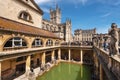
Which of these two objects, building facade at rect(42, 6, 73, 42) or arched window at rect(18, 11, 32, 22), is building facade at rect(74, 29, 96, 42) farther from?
arched window at rect(18, 11, 32, 22)

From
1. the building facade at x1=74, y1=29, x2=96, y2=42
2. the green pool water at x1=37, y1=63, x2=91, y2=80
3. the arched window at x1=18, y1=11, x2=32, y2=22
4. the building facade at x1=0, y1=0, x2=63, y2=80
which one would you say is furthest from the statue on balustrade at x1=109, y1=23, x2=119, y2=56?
the building facade at x1=74, y1=29, x2=96, y2=42

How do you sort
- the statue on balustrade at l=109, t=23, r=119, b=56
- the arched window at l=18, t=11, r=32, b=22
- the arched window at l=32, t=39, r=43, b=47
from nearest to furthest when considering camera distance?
the statue on balustrade at l=109, t=23, r=119, b=56 → the arched window at l=32, t=39, r=43, b=47 → the arched window at l=18, t=11, r=32, b=22

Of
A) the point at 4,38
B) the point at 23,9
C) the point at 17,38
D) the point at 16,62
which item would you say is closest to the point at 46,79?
the point at 16,62

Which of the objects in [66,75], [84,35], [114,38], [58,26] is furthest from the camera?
[84,35]

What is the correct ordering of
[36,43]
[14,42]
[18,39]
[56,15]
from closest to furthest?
[14,42]
[18,39]
[36,43]
[56,15]

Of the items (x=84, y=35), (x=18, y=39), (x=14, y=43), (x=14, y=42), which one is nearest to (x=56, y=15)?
(x=84, y=35)

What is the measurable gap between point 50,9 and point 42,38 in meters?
72.3

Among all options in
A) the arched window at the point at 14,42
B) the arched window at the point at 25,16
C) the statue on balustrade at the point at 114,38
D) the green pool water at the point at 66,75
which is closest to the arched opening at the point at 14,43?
the arched window at the point at 14,42

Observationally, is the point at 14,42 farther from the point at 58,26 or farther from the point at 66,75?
the point at 58,26

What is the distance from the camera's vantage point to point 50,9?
297 ft

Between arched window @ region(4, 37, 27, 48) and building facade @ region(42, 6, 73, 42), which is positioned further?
building facade @ region(42, 6, 73, 42)

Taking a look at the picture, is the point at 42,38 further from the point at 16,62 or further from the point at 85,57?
the point at 85,57

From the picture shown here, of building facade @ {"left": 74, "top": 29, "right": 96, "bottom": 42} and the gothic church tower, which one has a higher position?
the gothic church tower

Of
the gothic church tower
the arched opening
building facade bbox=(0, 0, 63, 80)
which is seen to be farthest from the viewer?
the gothic church tower
